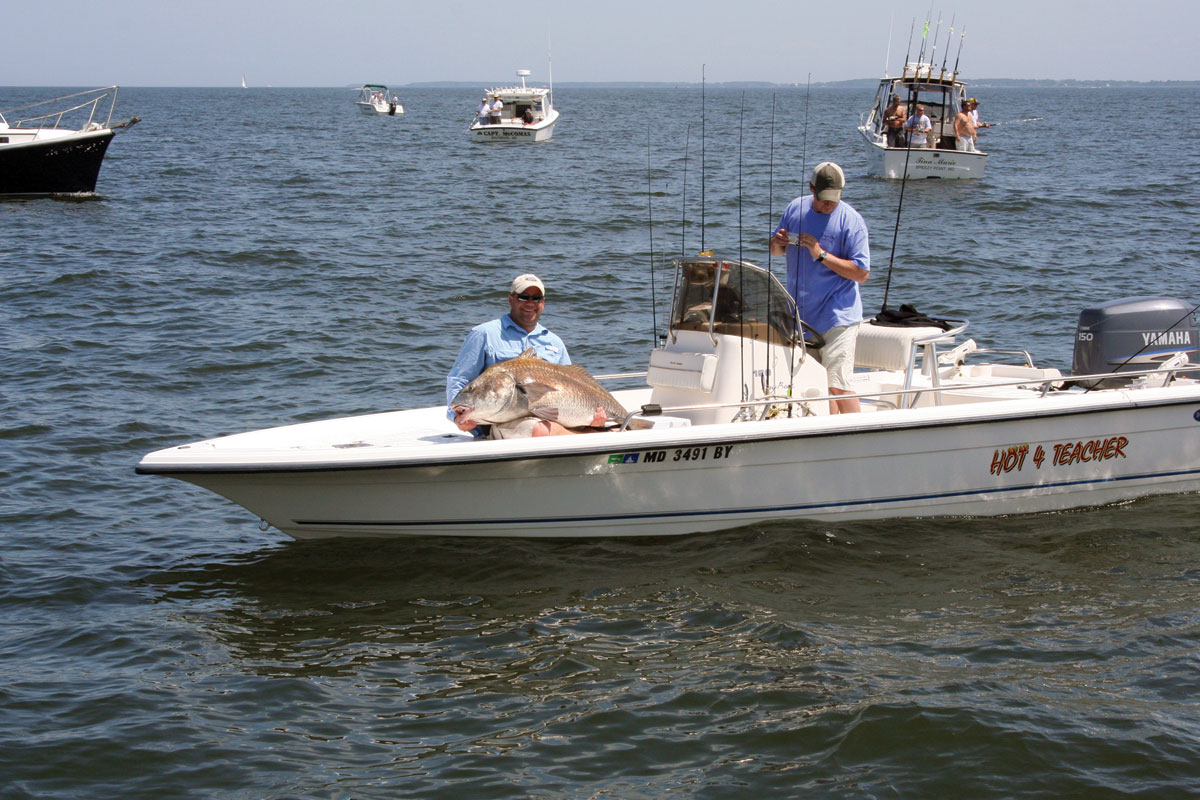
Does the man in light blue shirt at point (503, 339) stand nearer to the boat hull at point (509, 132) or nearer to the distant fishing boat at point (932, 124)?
the distant fishing boat at point (932, 124)

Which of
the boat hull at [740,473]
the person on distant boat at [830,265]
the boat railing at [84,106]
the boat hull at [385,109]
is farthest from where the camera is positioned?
the boat hull at [385,109]

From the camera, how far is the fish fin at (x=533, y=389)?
607 cm

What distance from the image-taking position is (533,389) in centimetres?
609

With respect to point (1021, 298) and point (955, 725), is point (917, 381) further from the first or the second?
point (1021, 298)

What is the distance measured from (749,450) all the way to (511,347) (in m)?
1.42

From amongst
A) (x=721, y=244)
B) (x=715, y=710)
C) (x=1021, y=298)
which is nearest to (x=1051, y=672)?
(x=715, y=710)

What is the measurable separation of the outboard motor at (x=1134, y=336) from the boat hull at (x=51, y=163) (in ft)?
83.2

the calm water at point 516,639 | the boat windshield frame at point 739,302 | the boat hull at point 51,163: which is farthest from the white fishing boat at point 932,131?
the boat windshield frame at point 739,302

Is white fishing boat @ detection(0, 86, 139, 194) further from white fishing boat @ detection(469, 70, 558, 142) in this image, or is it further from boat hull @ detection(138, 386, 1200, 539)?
white fishing boat @ detection(469, 70, 558, 142)

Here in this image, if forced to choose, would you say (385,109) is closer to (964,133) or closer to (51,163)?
(51,163)

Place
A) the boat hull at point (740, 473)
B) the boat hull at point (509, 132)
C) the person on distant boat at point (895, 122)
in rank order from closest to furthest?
1. the boat hull at point (740, 473)
2. the person on distant boat at point (895, 122)
3. the boat hull at point (509, 132)

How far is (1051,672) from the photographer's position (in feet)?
16.9

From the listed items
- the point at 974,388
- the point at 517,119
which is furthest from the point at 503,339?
the point at 517,119

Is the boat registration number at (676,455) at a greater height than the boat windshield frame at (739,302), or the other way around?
the boat windshield frame at (739,302)
